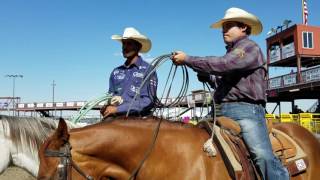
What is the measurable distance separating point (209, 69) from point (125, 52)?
2108mm

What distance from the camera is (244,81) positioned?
3.68m

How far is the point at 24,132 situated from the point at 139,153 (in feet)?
8.20

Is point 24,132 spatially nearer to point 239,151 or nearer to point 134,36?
point 134,36

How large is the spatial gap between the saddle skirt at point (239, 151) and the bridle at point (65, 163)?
115cm

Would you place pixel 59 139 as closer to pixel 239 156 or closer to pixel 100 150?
pixel 100 150

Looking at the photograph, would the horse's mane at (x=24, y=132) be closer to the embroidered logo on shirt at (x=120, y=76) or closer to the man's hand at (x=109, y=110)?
the man's hand at (x=109, y=110)

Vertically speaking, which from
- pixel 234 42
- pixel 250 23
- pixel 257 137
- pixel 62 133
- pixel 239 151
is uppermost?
pixel 250 23

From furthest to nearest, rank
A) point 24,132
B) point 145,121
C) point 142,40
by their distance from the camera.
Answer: point 142,40 → point 24,132 → point 145,121

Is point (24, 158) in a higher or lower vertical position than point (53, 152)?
lower

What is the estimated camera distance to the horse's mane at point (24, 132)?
16.8 ft

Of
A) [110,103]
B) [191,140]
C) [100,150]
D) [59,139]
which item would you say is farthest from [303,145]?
[59,139]

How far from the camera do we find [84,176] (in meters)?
2.92

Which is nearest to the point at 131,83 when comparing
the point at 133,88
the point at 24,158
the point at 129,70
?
the point at 133,88

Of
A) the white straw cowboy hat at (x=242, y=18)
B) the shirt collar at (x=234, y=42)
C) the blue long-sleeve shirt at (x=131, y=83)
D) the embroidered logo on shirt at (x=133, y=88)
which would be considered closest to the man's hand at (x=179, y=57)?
the shirt collar at (x=234, y=42)
